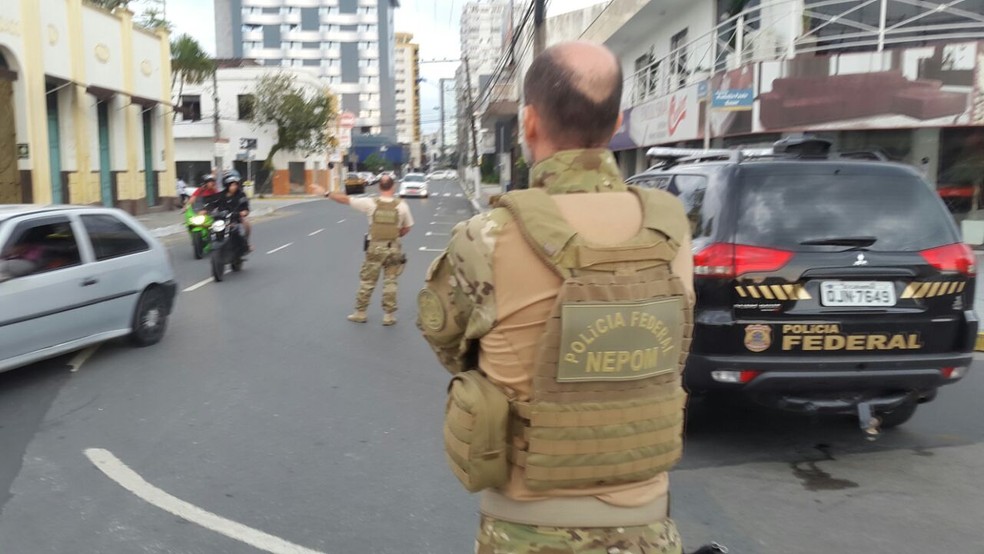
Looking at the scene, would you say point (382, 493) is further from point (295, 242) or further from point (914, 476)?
point (295, 242)

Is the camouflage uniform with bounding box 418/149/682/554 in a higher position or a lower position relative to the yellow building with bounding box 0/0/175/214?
lower

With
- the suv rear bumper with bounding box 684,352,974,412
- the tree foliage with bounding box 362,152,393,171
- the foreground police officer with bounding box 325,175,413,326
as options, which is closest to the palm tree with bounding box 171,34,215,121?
the foreground police officer with bounding box 325,175,413,326

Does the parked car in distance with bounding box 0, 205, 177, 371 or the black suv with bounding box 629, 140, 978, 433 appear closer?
the black suv with bounding box 629, 140, 978, 433

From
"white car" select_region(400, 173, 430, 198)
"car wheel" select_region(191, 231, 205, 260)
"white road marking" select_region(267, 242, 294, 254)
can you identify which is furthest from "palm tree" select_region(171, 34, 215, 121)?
"car wheel" select_region(191, 231, 205, 260)

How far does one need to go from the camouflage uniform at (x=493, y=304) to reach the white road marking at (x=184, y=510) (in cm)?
228

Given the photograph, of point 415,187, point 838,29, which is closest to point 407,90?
point 415,187

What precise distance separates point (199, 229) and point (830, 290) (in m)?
13.2

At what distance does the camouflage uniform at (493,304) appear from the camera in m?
1.89

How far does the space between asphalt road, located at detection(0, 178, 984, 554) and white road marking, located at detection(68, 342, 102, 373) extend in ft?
0.36

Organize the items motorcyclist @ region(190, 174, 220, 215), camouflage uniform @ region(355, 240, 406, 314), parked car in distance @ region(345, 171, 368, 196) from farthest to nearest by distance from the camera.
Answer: parked car in distance @ region(345, 171, 368, 196)
motorcyclist @ region(190, 174, 220, 215)
camouflage uniform @ region(355, 240, 406, 314)

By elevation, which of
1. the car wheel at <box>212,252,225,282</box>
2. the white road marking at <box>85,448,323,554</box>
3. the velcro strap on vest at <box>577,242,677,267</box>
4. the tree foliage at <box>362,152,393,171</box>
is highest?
the tree foliage at <box>362,152,393,171</box>

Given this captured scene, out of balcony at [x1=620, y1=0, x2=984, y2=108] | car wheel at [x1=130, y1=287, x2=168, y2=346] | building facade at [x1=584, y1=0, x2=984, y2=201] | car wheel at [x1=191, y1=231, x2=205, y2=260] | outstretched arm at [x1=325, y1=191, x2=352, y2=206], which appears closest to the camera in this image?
car wheel at [x1=130, y1=287, x2=168, y2=346]

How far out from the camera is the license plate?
4.80 metres

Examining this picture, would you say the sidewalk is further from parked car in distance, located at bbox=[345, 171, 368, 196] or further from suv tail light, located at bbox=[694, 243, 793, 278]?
suv tail light, located at bbox=[694, 243, 793, 278]
